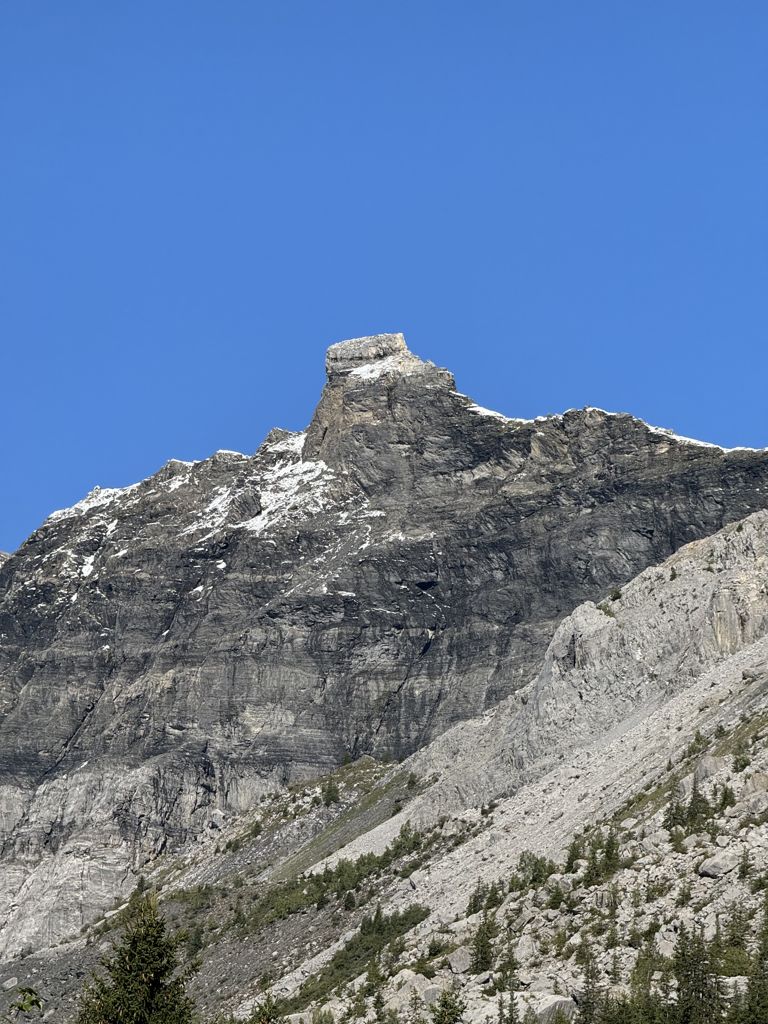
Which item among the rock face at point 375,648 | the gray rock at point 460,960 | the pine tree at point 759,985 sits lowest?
the pine tree at point 759,985

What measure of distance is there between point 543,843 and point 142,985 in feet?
106

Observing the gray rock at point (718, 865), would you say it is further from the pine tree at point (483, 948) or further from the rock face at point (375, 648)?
the rock face at point (375, 648)

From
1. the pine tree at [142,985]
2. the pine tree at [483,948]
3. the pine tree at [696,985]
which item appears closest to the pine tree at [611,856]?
the pine tree at [483,948]

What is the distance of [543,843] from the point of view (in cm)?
10419

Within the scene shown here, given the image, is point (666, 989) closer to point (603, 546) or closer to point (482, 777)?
point (482, 777)

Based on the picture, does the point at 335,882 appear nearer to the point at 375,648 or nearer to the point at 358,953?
the point at 358,953

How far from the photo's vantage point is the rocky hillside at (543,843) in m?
83.1

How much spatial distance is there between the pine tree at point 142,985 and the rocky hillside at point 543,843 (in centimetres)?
1142

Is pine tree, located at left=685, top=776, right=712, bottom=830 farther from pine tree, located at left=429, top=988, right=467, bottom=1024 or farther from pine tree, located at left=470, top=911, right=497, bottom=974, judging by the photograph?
pine tree, located at left=429, top=988, right=467, bottom=1024

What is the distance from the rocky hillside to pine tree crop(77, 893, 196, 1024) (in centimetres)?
1142

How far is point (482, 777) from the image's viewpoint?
131 meters

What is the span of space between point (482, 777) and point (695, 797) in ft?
135

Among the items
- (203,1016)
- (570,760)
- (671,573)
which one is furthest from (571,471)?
(203,1016)

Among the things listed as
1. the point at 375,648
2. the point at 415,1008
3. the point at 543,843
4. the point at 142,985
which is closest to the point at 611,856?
the point at 415,1008
